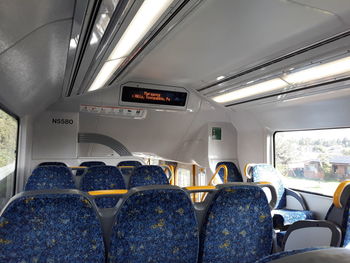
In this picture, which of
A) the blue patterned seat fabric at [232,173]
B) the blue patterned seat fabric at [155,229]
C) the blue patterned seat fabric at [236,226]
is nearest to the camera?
the blue patterned seat fabric at [155,229]

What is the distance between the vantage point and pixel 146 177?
139 inches

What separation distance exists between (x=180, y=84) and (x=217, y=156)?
1994 mm

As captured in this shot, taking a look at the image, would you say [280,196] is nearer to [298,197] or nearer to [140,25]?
[298,197]

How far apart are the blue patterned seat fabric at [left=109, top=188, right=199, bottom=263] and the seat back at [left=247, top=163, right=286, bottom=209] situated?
3422mm

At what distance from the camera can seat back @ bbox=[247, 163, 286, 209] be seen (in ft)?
15.6

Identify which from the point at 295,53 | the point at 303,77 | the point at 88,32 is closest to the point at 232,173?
the point at 303,77

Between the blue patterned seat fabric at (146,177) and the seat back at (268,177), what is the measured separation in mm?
1901

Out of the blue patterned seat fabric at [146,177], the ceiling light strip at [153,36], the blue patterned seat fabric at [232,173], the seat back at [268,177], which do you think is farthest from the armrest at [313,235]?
the blue patterned seat fabric at [232,173]

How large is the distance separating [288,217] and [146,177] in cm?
235

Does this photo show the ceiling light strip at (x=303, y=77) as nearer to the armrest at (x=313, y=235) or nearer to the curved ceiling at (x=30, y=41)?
the armrest at (x=313, y=235)

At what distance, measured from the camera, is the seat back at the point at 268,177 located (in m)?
4.76

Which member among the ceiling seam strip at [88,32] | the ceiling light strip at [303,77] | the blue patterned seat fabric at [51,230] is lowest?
the blue patterned seat fabric at [51,230]

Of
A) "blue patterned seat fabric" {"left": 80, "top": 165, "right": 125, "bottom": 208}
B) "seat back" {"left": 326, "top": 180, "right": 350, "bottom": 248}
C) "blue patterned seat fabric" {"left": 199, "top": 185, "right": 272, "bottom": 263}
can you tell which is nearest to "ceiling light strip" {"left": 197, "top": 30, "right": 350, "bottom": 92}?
"seat back" {"left": 326, "top": 180, "right": 350, "bottom": 248}

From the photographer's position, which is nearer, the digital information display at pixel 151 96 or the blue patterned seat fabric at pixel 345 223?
the blue patterned seat fabric at pixel 345 223
